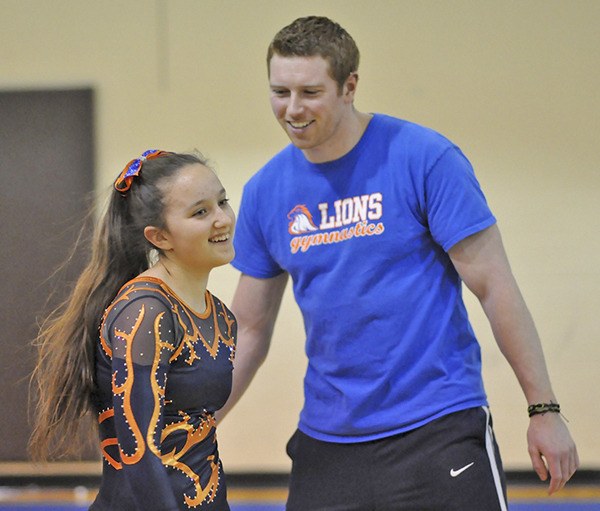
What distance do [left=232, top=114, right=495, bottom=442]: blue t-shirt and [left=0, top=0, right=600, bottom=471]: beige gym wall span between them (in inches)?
109

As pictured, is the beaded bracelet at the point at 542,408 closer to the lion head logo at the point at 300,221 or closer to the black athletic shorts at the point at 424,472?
the black athletic shorts at the point at 424,472

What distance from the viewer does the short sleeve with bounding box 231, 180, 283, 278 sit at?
2.35 m

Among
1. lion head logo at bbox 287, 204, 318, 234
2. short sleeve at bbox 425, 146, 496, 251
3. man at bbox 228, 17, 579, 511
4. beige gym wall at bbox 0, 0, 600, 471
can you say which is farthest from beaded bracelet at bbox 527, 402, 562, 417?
beige gym wall at bbox 0, 0, 600, 471

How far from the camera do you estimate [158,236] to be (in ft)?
5.89

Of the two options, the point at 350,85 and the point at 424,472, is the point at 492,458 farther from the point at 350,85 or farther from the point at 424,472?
the point at 350,85

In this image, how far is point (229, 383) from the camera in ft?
5.87

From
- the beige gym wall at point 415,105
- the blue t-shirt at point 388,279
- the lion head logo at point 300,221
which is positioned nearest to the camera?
the blue t-shirt at point 388,279

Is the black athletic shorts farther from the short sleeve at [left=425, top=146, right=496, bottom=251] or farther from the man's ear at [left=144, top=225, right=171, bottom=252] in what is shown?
the man's ear at [left=144, top=225, right=171, bottom=252]

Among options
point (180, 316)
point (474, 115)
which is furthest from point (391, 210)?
point (474, 115)

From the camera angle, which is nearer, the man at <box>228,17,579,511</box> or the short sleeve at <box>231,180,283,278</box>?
the man at <box>228,17,579,511</box>

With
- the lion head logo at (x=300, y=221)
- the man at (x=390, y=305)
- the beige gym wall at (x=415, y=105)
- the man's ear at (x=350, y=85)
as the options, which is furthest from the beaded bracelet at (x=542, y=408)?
the beige gym wall at (x=415, y=105)

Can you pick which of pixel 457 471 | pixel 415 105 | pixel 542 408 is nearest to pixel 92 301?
pixel 457 471

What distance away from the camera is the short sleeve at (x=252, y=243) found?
7.72 ft

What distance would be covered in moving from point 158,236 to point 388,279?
58 cm
